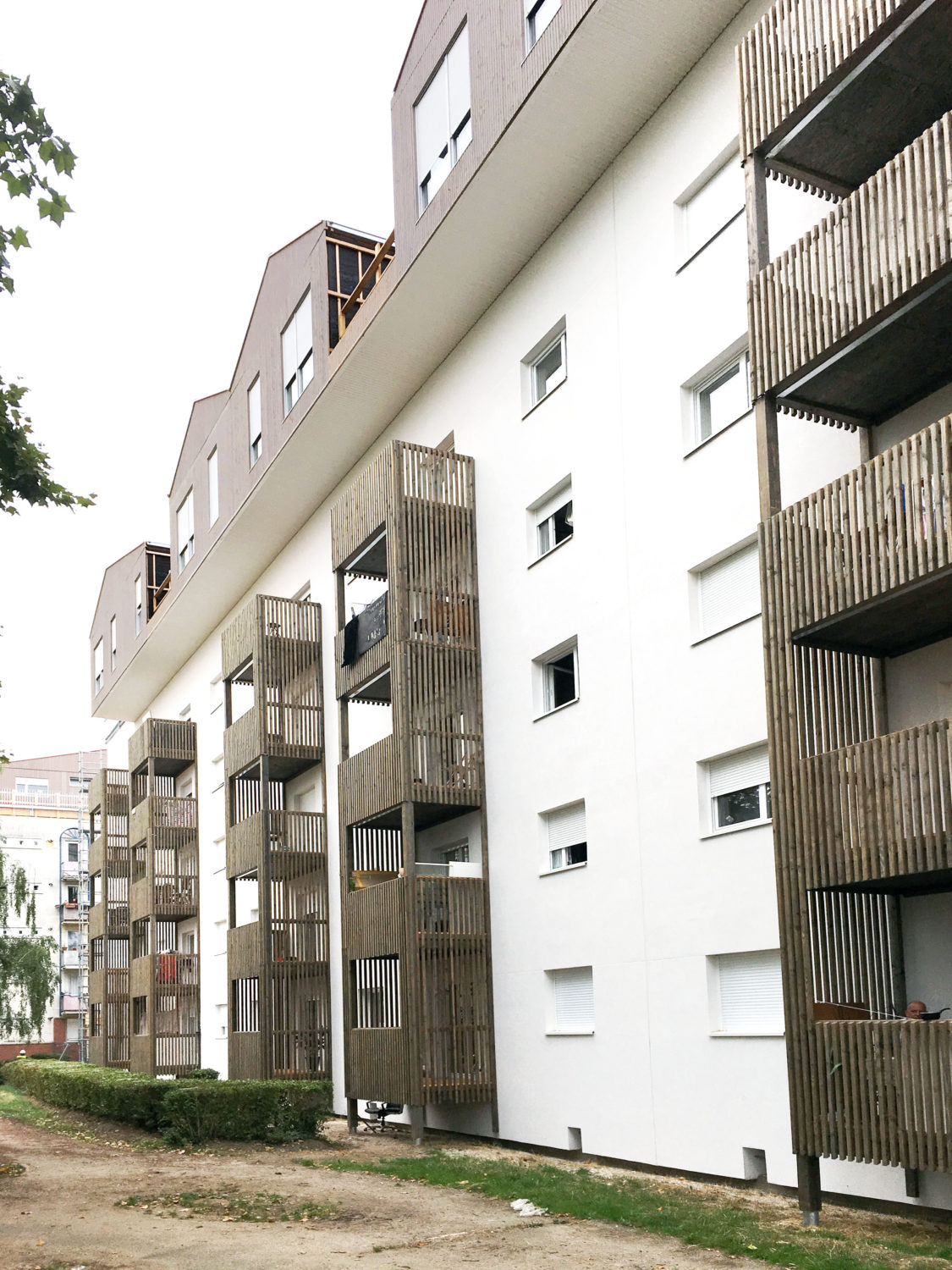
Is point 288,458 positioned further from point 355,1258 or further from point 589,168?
point 355,1258

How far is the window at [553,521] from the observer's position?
19.2 metres

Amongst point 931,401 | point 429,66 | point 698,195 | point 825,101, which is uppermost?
point 429,66

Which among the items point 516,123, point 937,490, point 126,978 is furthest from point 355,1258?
point 126,978

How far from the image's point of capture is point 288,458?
27.2 metres

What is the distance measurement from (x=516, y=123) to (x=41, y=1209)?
1391cm

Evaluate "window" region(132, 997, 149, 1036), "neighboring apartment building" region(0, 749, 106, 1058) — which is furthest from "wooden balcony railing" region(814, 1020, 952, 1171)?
"neighboring apartment building" region(0, 749, 106, 1058)

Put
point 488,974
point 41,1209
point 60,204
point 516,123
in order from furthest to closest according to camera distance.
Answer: point 488,974 → point 516,123 → point 41,1209 → point 60,204

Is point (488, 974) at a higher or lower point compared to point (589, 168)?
lower

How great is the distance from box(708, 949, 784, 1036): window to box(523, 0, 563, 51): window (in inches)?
458

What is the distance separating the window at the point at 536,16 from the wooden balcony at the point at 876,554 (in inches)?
340

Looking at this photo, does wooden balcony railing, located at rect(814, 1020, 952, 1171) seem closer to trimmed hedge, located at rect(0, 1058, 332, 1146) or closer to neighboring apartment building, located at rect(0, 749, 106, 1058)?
trimmed hedge, located at rect(0, 1058, 332, 1146)

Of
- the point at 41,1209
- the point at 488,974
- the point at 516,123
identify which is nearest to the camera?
the point at 41,1209

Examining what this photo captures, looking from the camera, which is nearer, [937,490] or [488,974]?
[937,490]

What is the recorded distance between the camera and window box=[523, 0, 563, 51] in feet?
56.7
